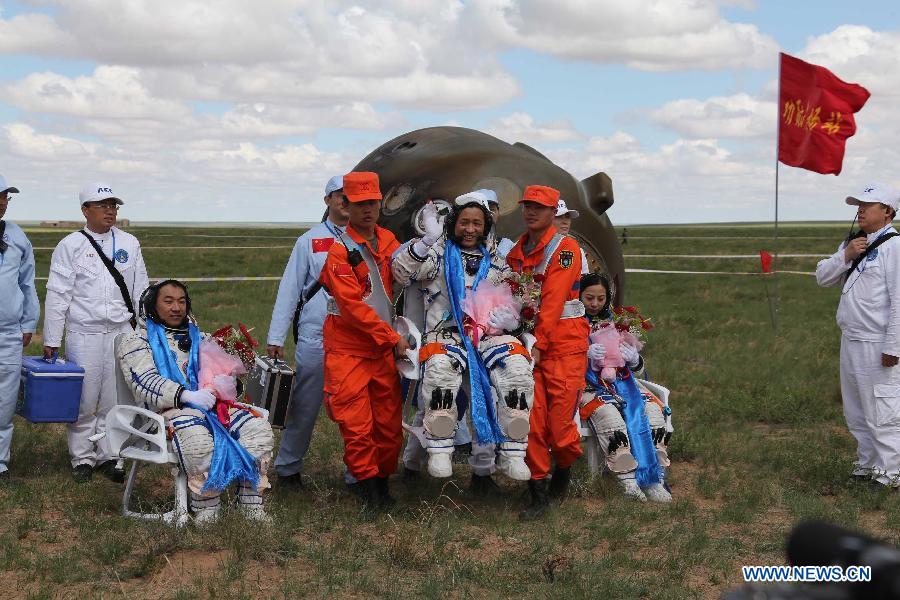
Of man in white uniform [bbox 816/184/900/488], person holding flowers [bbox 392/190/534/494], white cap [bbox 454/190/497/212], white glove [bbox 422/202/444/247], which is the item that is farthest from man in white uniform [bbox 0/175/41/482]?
man in white uniform [bbox 816/184/900/488]

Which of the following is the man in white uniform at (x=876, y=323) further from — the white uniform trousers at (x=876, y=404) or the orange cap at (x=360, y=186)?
the orange cap at (x=360, y=186)

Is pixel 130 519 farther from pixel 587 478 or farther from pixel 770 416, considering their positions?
pixel 770 416

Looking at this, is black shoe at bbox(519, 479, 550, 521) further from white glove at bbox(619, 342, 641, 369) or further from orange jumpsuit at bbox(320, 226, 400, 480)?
white glove at bbox(619, 342, 641, 369)

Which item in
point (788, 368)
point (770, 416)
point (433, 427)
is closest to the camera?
point (433, 427)

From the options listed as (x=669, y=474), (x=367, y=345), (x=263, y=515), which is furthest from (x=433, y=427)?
(x=669, y=474)

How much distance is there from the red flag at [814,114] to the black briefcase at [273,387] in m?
9.04

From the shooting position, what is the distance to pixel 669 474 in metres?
7.12

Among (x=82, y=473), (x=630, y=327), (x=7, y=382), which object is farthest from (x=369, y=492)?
(x=7, y=382)

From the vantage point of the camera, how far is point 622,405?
6.39m

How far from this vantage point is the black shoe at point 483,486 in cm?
630

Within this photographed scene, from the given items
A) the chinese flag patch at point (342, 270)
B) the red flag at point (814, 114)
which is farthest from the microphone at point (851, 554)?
the red flag at point (814, 114)

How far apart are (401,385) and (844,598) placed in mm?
4751

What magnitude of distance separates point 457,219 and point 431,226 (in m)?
0.18

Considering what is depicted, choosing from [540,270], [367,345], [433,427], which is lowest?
[433,427]
